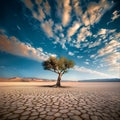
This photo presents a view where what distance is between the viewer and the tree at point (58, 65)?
75.2ft

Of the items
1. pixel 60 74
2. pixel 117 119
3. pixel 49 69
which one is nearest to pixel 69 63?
pixel 60 74

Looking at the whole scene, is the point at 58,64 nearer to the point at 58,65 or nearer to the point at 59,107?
the point at 58,65

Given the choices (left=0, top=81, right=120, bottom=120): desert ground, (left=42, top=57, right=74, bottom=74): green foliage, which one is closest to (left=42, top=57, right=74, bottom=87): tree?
(left=42, top=57, right=74, bottom=74): green foliage

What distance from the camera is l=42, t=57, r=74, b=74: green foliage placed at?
22.9m

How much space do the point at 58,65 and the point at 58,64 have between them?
24 centimetres

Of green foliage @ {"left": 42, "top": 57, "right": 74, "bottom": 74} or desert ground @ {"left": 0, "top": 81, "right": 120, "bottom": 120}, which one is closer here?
desert ground @ {"left": 0, "top": 81, "right": 120, "bottom": 120}

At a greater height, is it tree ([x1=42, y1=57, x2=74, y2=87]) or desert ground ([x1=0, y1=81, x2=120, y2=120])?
tree ([x1=42, y1=57, x2=74, y2=87])

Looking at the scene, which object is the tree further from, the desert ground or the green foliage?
the desert ground

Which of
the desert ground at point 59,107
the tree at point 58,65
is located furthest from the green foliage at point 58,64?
the desert ground at point 59,107

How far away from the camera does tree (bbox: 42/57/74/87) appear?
22.9m

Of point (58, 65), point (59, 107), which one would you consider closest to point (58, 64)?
point (58, 65)

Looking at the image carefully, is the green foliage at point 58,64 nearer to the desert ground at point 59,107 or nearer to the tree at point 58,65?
the tree at point 58,65

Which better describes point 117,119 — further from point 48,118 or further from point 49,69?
point 49,69

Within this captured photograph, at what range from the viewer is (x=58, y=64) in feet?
74.9
